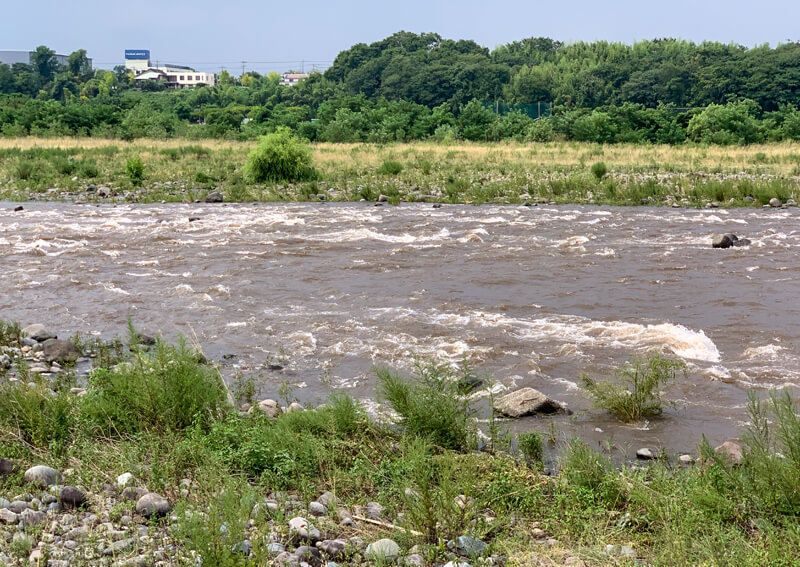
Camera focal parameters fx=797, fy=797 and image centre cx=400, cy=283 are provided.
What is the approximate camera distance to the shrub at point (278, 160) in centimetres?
2689

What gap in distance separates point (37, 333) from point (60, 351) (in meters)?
0.93

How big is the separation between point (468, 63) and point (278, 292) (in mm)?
81267

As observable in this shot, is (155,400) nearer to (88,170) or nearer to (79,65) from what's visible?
(88,170)

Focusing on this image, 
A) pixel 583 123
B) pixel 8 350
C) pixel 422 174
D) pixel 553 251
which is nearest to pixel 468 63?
pixel 583 123

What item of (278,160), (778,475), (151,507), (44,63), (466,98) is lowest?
(151,507)

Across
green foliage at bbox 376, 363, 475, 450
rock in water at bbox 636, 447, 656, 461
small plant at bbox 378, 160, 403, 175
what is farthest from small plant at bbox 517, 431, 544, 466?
small plant at bbox 378, 160, 403, 175

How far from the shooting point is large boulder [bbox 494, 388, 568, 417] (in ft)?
23.0

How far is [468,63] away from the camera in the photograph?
8919 centimetres

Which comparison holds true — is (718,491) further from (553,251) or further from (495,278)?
(553,251)

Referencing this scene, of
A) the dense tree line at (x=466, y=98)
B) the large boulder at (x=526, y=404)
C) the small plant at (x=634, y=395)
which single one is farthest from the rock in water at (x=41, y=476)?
the dense tree line at (x=466, y=98)

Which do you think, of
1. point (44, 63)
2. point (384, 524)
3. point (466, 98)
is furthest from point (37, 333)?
point (44, 63)

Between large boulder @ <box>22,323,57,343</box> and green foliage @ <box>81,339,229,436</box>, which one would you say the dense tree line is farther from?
green foliage @ <box>81,339,229,436</box>

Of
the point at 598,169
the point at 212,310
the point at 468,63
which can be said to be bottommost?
the point at 212,310

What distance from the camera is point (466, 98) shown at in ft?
275
